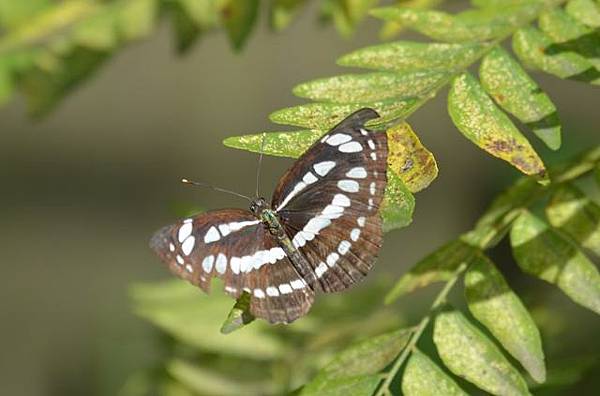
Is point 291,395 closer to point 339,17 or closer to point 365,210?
point 365,210

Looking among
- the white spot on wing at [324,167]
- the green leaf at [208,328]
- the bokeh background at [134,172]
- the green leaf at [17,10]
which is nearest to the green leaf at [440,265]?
the white spot on wing at [324,167]

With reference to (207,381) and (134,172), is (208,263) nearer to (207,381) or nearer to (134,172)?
(207,381)

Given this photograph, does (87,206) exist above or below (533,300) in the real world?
above

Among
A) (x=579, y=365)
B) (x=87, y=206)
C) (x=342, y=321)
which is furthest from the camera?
(x=87, y=206)

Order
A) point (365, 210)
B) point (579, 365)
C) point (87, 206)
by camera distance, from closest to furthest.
Result: point (365, 210) < point (579, 365) < point (87, 206)

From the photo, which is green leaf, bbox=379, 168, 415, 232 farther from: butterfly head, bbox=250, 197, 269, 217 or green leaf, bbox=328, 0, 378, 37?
green leaf, bbox=328, 0, 378, 37

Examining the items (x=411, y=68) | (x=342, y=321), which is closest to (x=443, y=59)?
(x=411, y=68)
